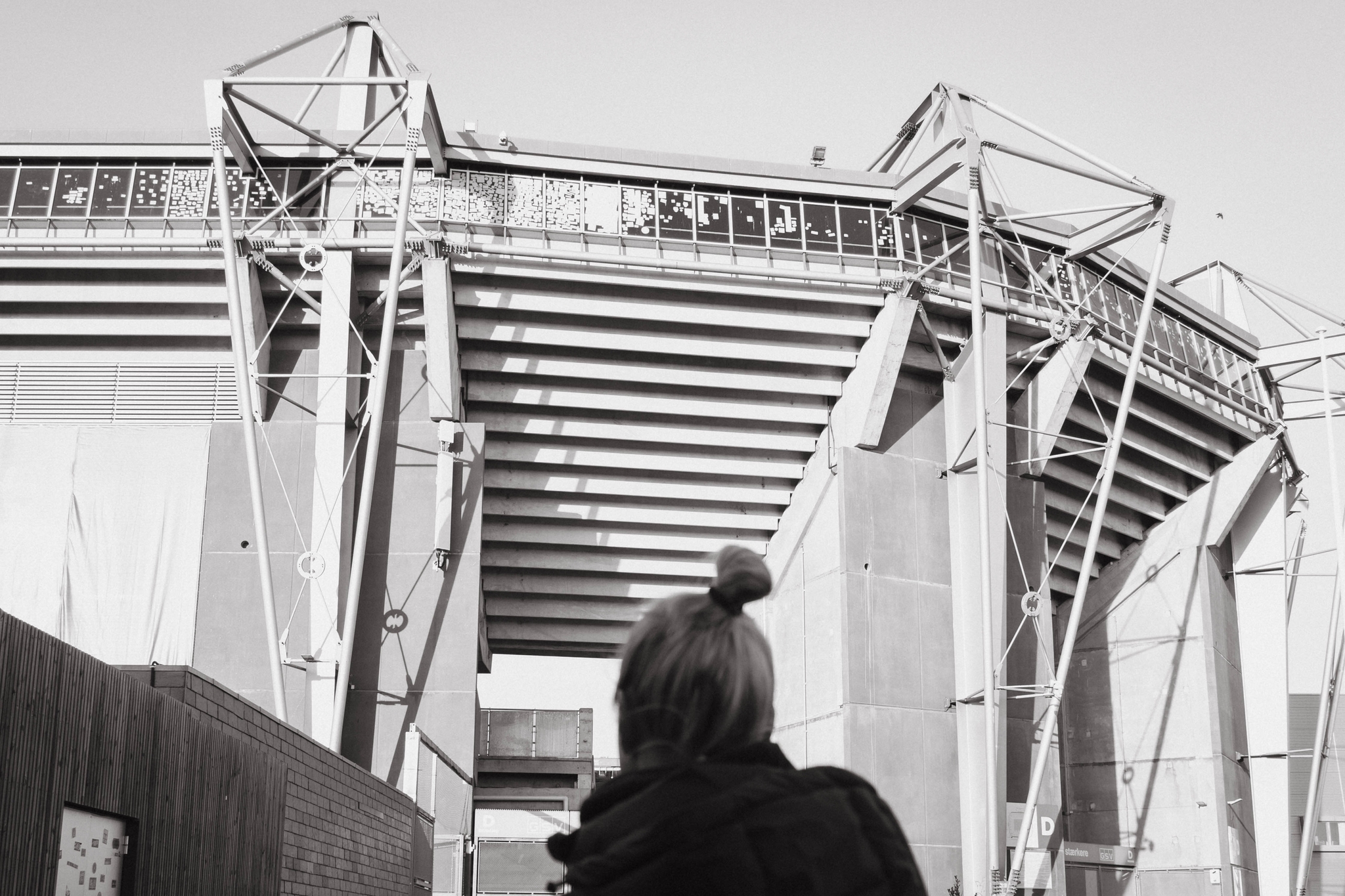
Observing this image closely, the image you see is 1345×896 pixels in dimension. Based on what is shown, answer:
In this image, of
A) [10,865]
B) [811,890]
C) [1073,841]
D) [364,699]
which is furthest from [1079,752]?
[811,890]

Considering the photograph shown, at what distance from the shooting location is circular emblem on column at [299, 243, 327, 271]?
20.8 metres

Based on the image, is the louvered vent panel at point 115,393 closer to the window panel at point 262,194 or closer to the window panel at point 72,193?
the window panel at point 72,193

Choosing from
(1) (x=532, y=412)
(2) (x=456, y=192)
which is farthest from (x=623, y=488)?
(2) (x=456, y=192)

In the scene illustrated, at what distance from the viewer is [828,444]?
77.7 feet

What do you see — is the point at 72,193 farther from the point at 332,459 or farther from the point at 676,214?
the point at 676,214

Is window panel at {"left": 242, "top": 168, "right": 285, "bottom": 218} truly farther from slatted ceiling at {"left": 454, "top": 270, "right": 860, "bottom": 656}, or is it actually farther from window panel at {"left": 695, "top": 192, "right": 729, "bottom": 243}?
window panel at {"left": 695, "top": 192, "right": 729, "bottom": 243}

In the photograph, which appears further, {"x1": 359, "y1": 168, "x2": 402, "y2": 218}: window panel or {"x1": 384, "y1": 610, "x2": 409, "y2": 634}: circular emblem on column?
{"x1": 359, "y1": 168, "x2": 402, "y2": 218}: window panel

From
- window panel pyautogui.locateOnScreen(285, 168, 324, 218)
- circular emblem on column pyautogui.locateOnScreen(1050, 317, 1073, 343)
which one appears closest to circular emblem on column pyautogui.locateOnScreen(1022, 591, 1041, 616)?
circular emblem on column pyautogui.locateOnScreen(1050, 317, 1073, 343)

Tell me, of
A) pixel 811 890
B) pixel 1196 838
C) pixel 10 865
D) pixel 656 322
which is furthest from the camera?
pixel 1196 838

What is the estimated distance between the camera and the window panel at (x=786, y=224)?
22.3 metres

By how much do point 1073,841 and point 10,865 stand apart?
25.9 metres

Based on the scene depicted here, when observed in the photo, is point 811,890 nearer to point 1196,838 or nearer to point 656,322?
point 656,322

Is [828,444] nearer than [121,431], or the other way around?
[121,431]

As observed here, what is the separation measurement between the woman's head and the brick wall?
751 cm
